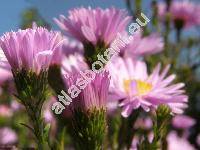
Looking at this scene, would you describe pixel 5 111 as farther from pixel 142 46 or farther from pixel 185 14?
pixel 142 46

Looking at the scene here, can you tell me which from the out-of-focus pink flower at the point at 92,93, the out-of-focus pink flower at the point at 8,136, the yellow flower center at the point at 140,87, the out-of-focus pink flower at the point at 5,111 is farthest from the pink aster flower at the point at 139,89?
the out-of-focus pink flower at the point at 5,111

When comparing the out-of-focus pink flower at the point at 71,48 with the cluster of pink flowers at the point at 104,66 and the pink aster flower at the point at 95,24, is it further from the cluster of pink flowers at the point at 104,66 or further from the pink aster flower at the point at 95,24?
the pink aster flower at the point at 95,24

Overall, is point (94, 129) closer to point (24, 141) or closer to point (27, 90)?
point (27, 90)

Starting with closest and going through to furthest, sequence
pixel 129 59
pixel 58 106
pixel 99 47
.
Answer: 1. pixel 58 106
2. pixel 99 47
3. pixel 129 59

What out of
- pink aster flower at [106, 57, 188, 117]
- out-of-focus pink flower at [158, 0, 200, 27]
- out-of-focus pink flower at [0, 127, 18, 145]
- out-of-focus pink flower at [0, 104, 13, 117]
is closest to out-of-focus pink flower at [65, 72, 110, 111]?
pink aster flower at [106, 57, 188, 117]

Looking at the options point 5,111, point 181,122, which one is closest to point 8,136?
point 5,111

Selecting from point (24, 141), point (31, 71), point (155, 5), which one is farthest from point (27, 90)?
point (24, 141)
